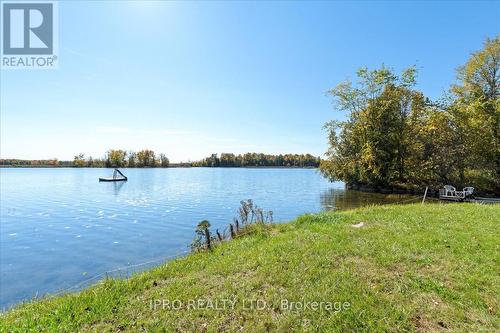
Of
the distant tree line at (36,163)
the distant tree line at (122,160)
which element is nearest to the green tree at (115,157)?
the distant tree line at (122,160)

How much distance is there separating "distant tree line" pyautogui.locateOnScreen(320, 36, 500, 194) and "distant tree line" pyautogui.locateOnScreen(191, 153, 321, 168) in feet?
435

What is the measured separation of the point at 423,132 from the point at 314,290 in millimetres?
32370

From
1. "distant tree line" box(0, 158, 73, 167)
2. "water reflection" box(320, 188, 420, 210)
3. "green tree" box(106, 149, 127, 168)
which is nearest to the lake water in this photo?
"water reflection" box(320, 188, 420, 210)

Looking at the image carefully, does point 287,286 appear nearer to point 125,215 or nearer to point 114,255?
point 114,255

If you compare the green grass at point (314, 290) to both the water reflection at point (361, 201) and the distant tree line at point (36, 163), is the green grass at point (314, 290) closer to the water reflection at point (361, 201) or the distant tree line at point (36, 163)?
the water reflection at point (361, 201)

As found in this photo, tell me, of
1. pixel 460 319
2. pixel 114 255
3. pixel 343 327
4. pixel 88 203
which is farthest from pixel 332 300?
pixel 88 203

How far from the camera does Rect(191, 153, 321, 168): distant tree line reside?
560 feet

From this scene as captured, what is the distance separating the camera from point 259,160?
6801 inches

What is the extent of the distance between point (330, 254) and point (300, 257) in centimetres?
81

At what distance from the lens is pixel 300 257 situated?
698 cm

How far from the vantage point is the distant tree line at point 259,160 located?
171 metres

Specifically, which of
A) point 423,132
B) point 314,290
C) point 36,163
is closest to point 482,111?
point 423,132

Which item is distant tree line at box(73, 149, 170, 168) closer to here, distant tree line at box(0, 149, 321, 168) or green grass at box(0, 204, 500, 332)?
distant tree line at box(0, 149, 321, 168)

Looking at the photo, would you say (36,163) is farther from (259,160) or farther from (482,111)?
(482,111)
